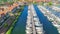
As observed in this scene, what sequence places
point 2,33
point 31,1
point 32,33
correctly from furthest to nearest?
point 31,1, point 2,33, point 32,33

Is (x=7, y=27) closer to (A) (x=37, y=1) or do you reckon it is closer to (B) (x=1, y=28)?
(B) (x=1, y=28)

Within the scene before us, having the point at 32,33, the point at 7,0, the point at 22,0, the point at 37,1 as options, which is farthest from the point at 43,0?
the point at 32,33

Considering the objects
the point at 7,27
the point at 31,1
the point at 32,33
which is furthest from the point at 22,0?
the point at 32,33

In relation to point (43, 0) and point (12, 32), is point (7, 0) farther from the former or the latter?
point (12, 32)

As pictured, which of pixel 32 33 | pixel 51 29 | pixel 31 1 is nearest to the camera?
pixel 32 33

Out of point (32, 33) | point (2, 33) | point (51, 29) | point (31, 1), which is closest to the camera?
point (32, 33)

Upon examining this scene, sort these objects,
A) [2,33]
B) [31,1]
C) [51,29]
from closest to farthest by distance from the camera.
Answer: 1. [2,33]
2. [51,29]
3. [31,1]

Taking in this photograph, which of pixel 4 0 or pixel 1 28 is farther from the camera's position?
pixel 4 0

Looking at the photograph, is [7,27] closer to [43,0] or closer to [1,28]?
[1,28]

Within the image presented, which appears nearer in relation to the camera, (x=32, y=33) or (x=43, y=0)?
(x=32, y=33)
